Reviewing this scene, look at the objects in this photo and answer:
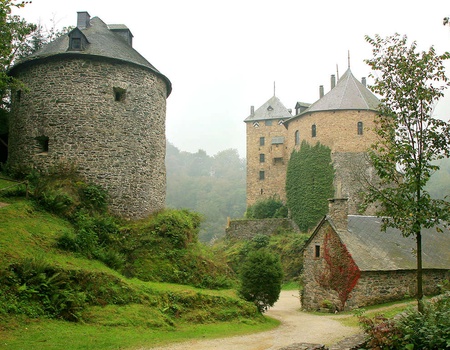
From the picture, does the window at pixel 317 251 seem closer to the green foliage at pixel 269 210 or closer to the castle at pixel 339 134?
the castle at pixel 339 134

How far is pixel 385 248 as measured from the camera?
21156 mm

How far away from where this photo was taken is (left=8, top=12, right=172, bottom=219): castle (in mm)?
17844

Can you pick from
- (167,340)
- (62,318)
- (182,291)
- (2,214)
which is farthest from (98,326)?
(2,214)

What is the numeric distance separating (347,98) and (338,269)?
22024 millimetres

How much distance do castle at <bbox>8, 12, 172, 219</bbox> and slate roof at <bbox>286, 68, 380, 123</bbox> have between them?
75.5ft

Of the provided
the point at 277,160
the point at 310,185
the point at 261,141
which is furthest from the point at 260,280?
the point at 261,141

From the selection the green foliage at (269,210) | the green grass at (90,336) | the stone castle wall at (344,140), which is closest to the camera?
the green grass at (90,336)

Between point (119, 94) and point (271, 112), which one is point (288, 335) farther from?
point (271, 112)

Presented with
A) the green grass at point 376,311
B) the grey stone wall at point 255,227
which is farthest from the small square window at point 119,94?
the grey stone wall at point 255,227

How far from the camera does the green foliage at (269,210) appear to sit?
42.6 m

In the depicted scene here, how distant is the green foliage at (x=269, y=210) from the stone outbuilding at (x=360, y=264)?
63.7ft

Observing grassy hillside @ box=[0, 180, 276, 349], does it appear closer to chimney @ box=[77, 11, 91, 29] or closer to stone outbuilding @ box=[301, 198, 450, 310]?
stone outbuilding @ box=[301, 198, 450, 310]

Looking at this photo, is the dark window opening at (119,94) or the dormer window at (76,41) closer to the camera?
the dormer window at (76,41)

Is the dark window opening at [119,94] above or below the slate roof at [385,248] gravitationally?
above
